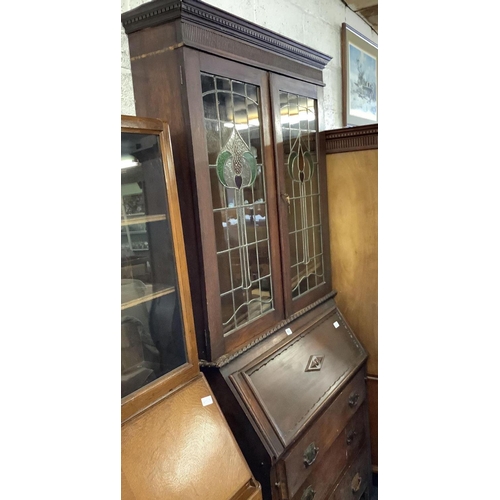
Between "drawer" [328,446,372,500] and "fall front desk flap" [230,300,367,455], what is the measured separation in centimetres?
40

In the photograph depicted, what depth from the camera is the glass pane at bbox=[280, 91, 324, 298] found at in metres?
1.50

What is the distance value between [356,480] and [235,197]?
4.49 feet

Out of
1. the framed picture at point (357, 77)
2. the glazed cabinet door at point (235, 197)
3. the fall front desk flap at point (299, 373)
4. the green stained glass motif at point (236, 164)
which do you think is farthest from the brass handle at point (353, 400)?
the framed picture at point (357, 77)

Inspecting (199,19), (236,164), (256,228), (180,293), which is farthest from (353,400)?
(199,19)

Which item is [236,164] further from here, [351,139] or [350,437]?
[350,437]

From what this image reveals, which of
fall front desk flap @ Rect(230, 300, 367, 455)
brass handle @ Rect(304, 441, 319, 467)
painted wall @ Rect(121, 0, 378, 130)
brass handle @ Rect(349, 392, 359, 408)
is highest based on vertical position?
painted wall @ Rect(121, 0, 378, 130)

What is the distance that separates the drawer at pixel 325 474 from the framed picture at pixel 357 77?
195 cm

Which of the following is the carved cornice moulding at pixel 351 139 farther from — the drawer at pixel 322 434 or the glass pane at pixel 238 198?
the drawer at pixel 322 434

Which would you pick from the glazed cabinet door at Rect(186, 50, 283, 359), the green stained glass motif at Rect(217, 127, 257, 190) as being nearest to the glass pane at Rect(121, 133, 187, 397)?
the glazed cabinet door at Rect(186, 50, 283, 359)

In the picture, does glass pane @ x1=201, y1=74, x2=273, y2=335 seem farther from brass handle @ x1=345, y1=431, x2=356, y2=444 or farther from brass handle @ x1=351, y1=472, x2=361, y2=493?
brass handle @ x1=351, y1=472, x2=361, y2=493

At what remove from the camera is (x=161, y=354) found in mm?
1105

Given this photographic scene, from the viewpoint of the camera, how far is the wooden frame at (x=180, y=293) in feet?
3.09
